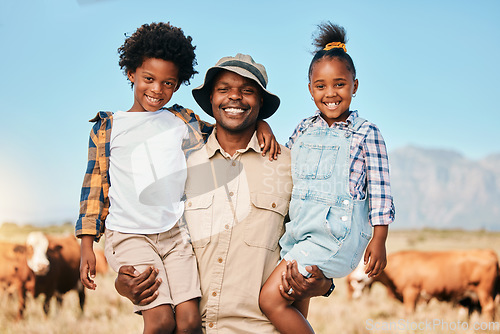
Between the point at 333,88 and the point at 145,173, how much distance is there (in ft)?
4.68

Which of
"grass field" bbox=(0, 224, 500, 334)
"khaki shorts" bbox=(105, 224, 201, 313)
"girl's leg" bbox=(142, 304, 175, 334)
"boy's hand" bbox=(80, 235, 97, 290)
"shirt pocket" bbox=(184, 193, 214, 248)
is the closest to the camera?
"girl's leg" bbox=(142, 304, 175, 334)

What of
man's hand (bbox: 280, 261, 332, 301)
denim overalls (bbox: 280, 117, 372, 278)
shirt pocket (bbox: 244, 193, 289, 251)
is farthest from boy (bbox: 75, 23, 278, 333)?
denim overalls (bbox: 280, 117, 372, 278)

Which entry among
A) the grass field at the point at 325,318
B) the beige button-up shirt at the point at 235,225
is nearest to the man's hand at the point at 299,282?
the beige button-up shirt at the point at 235,225

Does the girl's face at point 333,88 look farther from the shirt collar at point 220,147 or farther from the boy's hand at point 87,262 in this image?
the boy's hand at point 87,262

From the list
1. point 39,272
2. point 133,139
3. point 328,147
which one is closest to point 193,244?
point 133,139

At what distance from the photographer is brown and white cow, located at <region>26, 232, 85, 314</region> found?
32.4 feet

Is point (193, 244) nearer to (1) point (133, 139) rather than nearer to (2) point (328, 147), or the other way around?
(1) point (133, 139)

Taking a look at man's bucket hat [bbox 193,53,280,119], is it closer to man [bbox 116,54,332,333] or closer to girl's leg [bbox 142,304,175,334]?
man [bbox 116,54,332,333]

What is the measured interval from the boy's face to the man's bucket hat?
21 cm

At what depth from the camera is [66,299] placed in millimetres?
10734

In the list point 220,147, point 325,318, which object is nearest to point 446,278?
point 325,318

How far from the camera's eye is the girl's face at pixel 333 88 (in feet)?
11.2

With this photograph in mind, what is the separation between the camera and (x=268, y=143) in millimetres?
3537

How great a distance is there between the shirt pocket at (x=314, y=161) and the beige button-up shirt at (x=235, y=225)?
0.52ft
